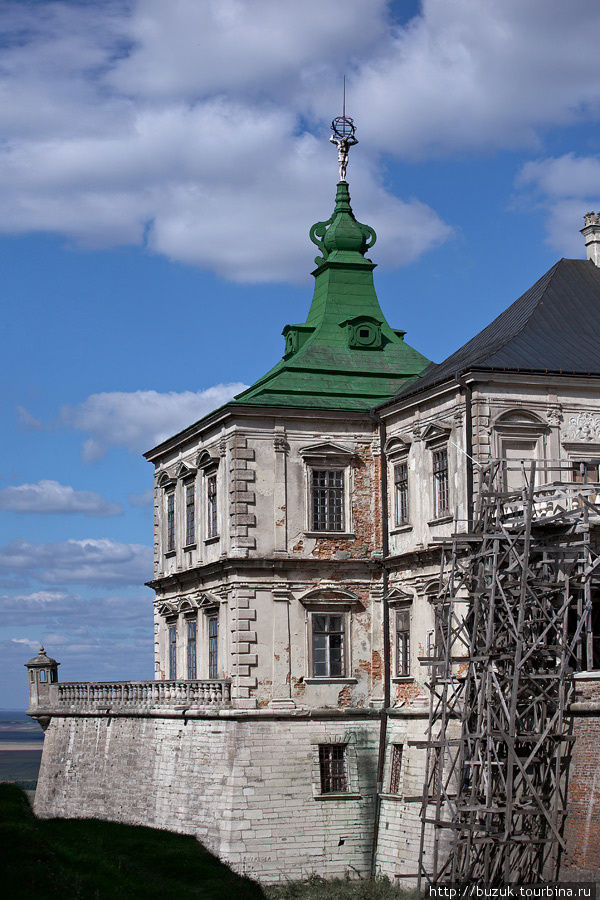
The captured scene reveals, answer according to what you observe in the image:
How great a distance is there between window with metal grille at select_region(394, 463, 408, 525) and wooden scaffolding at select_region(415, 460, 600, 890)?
4885 mm

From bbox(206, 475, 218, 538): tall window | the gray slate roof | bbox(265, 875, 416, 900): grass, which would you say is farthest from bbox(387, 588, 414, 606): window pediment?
bbox(265, 875, 416, 900): grass

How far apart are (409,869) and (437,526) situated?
27.3 ft

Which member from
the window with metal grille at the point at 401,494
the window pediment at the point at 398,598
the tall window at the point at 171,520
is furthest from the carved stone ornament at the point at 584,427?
the tall window at the point at 171,520

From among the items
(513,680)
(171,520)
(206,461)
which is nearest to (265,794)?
(513,680)

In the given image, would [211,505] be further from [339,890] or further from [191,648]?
[339,890]

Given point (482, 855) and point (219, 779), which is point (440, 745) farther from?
point (219, 779)

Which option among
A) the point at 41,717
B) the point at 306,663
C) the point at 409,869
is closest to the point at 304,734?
the point at 306,663

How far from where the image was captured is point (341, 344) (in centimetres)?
4347

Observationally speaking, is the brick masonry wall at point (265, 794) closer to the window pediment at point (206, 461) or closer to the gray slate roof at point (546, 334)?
the window pediment at point (206, 461)

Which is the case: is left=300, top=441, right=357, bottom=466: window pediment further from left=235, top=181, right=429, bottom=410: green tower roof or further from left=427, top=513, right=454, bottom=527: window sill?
left=427, top=513, right=454, bottom=527: window sill

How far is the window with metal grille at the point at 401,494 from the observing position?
127 feet

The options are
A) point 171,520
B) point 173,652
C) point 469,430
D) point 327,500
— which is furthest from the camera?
point 171,520

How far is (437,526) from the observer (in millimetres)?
36719

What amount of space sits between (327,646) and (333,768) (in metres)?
3.13
